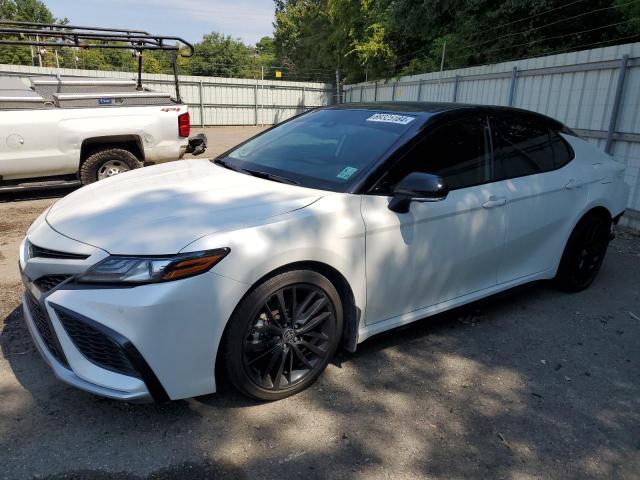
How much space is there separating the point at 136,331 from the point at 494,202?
7.83 feet

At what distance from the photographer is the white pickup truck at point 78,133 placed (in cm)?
652

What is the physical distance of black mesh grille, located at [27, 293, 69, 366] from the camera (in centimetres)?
234

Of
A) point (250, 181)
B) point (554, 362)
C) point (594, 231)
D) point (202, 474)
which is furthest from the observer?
point (594, 231)

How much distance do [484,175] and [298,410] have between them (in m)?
1.98

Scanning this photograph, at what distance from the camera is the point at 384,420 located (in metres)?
2.62

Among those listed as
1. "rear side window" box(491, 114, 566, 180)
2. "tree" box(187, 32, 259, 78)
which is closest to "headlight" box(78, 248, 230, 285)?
"rear side window" box(491, 114, 566, 180)

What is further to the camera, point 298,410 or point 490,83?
point 490,83

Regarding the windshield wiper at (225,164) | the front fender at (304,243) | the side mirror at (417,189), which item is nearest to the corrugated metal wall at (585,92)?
the side mirror at (417,189)

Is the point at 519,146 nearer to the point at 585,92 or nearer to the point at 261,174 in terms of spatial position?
the point at 261,174

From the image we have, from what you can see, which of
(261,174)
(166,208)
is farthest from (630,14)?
(166,208)

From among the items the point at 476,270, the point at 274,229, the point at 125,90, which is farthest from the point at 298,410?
the point at 125,90

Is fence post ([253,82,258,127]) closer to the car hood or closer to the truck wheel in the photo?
the truck wheel

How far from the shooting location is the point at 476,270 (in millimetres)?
3402

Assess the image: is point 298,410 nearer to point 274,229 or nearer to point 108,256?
point 274,229
